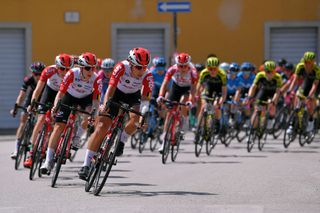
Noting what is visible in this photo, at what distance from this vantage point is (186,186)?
1384 centimetres

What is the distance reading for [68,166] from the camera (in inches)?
683

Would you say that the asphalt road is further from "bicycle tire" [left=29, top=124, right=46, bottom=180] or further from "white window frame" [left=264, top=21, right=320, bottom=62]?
"white window frame" [left=264, top=21, right=320, bottom=62]

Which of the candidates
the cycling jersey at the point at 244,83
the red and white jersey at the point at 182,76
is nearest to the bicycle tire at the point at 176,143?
the red and white jersey at the point at 182,76

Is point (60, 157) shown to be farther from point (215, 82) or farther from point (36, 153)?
point (215, 82)

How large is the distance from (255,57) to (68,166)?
49.0 ft

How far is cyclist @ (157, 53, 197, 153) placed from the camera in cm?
1841

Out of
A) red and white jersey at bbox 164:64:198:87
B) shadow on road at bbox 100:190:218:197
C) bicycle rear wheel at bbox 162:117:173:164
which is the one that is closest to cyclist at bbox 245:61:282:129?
red and white jersey at bbox 164:64:198:87


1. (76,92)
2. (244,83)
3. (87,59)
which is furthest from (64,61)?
(244,83)

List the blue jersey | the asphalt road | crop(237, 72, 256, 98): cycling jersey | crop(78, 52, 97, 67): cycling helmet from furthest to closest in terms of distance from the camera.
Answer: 1. crop(237, 72, 256, 98): cycling jersey
2. the blue jersey
3. crop(78, 52, 97, 67): cycling helmet
4. the asphalt road

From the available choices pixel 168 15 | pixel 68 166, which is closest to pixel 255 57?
pixel 168 15

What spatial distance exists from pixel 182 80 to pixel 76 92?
15.4 feet

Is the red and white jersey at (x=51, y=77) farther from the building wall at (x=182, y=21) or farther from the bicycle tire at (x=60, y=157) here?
the building wall at (x=182, y=21)

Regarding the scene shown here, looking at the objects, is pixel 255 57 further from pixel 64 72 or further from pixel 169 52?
pixel 64 72

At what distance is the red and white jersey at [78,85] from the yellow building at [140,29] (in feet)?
52.1
